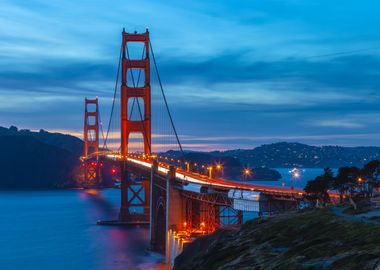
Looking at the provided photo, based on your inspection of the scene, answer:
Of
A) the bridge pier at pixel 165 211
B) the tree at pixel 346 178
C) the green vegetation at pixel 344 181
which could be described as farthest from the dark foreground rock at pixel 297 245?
the tree at pixel 346 178

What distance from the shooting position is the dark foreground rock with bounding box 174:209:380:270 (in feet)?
62.7

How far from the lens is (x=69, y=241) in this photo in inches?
2643

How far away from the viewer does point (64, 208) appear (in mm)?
110062

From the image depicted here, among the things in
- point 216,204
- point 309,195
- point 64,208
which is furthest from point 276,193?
point 64,208

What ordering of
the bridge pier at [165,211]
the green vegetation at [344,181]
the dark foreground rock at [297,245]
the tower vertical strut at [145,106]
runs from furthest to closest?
the tower vertical strut at [145,106], the bridge pier at [165,211], the green vegetation at [344,181], the dark foreground rock at [297,245]

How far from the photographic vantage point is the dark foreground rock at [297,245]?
19109 millimetres

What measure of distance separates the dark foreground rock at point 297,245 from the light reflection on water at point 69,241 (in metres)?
17.3

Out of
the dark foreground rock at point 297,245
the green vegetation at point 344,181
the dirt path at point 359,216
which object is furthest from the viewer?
the green vegetation at point 344,181

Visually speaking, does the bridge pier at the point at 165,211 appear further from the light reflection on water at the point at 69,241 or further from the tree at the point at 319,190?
the tree at the point at 319,190

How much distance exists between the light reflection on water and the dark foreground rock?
17269 millimetres

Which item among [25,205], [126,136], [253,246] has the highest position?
[126,136]

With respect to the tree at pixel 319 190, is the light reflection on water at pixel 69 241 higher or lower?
lower

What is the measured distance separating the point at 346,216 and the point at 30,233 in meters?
57.6

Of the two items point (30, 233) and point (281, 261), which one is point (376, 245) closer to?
point (281, 261)
